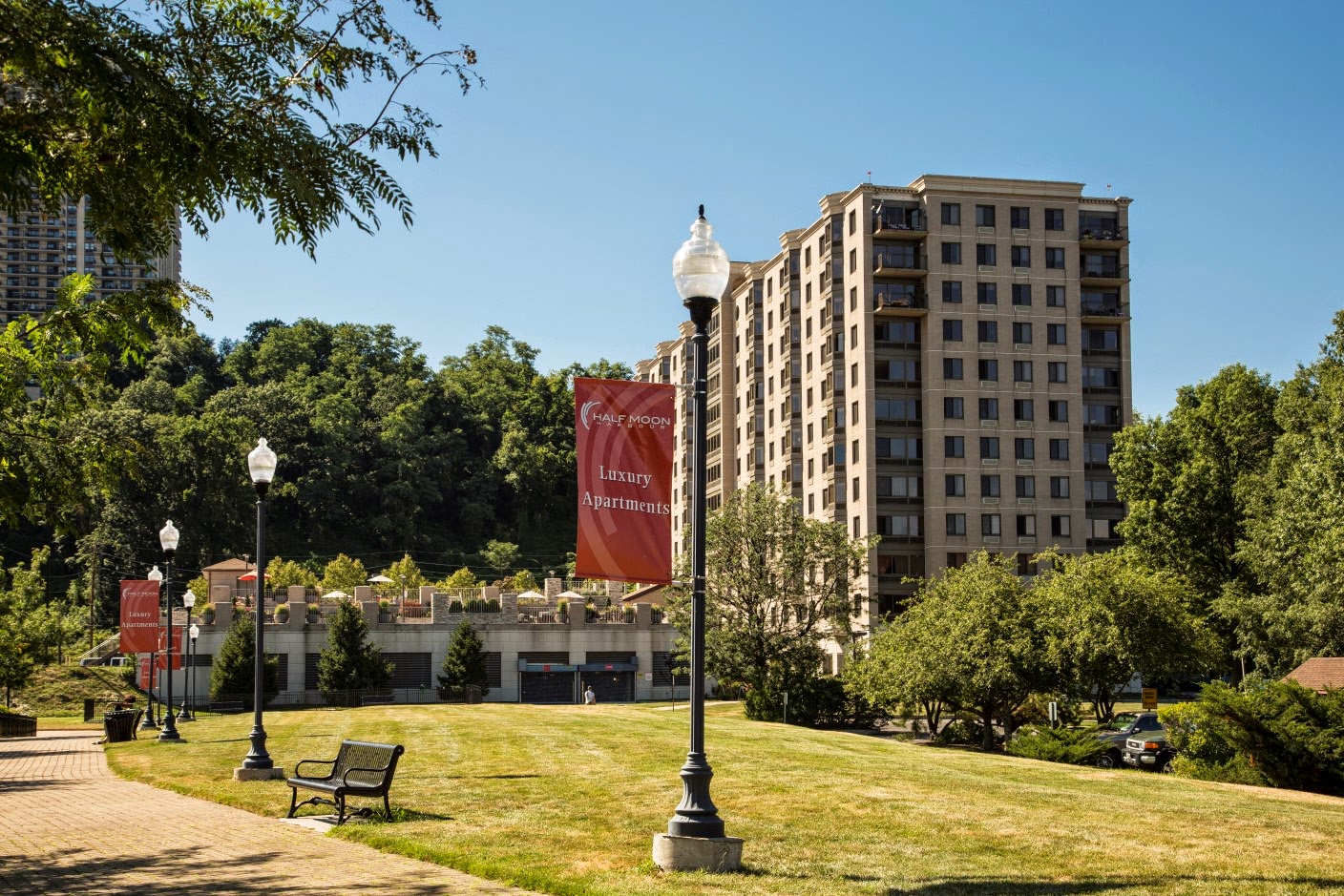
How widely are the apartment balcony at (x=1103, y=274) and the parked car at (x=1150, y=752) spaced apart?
55604mm

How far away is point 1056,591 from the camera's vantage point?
137 ft

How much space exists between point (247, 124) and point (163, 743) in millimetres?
26217

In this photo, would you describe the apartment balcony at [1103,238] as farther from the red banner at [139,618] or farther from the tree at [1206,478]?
the red banner at [139,618]

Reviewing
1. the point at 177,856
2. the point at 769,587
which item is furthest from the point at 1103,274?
the point at 177,856

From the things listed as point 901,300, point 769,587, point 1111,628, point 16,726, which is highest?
point 901,300

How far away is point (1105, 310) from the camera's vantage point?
275 feet

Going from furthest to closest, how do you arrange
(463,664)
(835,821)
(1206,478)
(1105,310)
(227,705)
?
(1105,310)
(463,664)
(1206,478)
(227,705)
(835,821)

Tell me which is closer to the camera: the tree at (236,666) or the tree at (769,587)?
the tree at (769,587)

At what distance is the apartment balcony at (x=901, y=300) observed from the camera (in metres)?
80.1

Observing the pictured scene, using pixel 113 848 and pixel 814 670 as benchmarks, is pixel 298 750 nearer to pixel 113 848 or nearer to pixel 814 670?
pixel 113 848

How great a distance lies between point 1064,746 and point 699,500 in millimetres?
23692

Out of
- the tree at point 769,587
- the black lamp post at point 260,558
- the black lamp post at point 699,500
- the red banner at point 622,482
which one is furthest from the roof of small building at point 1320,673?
the red banner at point 622,482

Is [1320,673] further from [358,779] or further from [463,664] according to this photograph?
[463,664]

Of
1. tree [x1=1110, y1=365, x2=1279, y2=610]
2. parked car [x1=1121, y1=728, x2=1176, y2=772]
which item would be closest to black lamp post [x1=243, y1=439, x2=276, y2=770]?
parked car [x1=1121, y1=728, x2=1176, y2=772]
